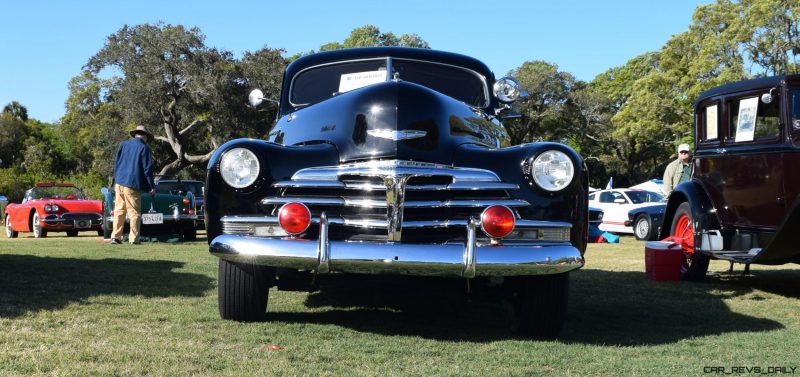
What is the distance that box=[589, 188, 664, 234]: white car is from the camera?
18.7 m

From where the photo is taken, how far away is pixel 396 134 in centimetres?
429

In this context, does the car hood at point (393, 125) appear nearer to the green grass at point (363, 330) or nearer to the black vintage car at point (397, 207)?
the black vintage car at point (397, 207)

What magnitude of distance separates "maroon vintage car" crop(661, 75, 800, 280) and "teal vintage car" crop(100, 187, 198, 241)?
8226 mm

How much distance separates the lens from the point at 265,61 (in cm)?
3819

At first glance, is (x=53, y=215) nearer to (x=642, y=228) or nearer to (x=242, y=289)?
(x=242, y=289)

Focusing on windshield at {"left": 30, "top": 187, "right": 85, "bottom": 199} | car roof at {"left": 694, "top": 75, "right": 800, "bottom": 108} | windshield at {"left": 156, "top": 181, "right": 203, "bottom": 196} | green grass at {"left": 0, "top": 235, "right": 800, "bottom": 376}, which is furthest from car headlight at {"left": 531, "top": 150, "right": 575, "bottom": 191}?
windshield at {"left": 30, "top": 187, "right": 85, "bottom": 199}

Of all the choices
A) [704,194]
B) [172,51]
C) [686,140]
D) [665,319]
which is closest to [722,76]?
[686,140]

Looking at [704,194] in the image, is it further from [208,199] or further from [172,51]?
[172,51]

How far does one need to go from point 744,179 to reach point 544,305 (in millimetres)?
3323

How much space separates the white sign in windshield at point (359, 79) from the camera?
559cm

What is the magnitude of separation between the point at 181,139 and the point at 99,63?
5.21 meters

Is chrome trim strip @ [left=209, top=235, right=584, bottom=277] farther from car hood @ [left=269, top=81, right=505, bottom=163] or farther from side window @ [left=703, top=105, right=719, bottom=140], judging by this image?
side window @ [left=703, top=105, right=719, bottom=140]

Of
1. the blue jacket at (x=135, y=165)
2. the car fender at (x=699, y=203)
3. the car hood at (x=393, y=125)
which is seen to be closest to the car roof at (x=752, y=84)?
the car fender at (x=699, y=203)

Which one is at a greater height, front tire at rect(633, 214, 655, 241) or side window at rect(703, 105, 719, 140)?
side window at rect(703, 105, 719, 140)
